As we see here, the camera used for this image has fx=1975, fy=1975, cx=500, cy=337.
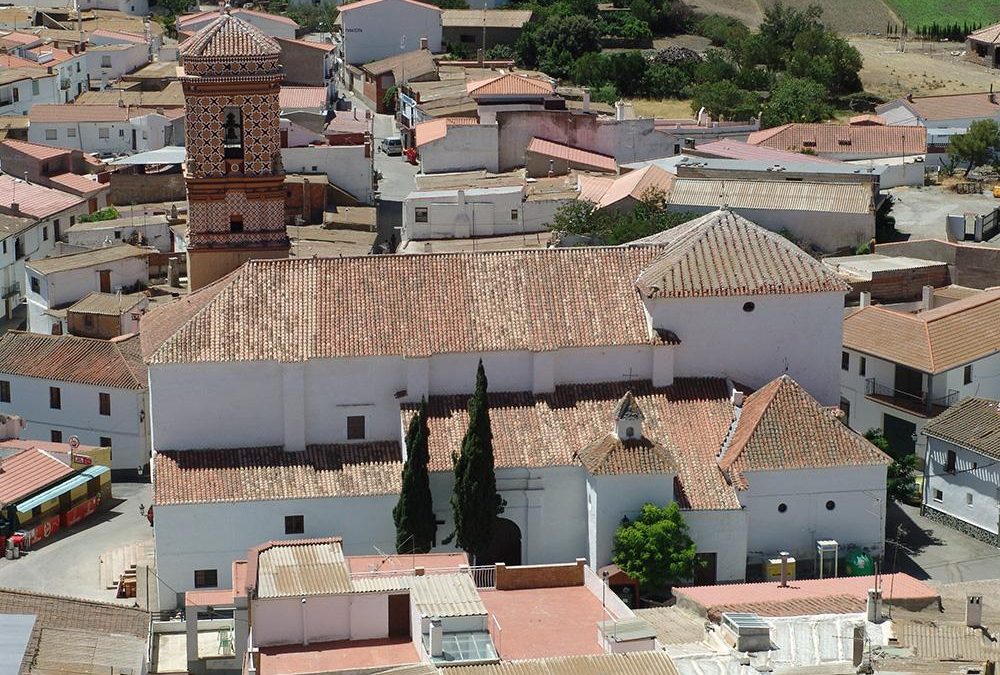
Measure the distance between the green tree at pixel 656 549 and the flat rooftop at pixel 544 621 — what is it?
237cm

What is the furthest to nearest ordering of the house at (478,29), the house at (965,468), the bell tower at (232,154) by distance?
the house at (478,29) → the bell tower at (232,154) → the house at (965,468)

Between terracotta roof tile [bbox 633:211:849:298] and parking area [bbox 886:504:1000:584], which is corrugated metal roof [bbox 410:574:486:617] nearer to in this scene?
terracotta roof tile [bbox 633:211:849:298]

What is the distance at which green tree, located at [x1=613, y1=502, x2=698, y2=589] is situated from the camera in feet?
150

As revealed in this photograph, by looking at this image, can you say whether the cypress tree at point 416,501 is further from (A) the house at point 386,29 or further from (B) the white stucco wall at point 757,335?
(A) the house at point 386,29

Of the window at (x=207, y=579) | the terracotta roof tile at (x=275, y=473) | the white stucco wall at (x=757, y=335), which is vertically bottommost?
the window at (x=207, y=579)

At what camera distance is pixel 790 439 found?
156 ft

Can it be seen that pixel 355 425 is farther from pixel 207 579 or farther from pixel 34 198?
pixel 34 198

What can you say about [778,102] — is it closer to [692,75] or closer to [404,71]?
[692,75]

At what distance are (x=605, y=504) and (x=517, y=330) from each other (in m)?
5.28

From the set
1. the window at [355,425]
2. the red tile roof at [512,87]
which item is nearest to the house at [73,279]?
the window at [355,425]

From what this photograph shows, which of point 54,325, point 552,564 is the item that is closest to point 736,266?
point 552,564

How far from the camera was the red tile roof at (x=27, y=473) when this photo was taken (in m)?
52.2

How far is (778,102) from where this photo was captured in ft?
310

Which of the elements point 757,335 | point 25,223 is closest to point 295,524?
point 757,335
